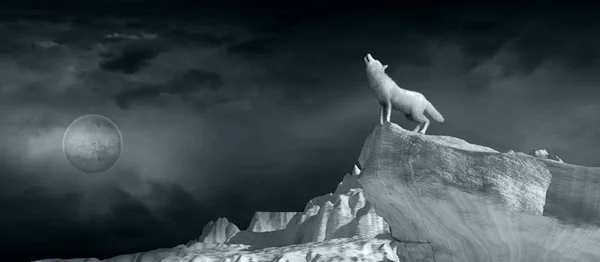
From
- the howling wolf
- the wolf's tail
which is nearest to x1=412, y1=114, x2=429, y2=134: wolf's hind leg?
the howling wolf

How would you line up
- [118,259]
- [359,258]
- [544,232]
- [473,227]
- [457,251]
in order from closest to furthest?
[544,232] → [473,227] → [457,251] → [359,258] → [118,259]

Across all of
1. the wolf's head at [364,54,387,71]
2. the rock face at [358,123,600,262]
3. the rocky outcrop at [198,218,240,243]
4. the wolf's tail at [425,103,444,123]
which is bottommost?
the rock face at [358,123,600,262]

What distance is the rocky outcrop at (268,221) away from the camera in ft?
482

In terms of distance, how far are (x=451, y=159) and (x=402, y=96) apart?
406cm

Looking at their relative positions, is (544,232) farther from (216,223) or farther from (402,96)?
(216,223)

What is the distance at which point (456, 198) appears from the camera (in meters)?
14.1

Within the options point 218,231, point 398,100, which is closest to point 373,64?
point 398,100

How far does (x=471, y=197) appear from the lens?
45.2 feet

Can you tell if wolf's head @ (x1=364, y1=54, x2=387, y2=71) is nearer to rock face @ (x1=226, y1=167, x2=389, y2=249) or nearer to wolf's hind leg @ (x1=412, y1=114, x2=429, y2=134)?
wolf's hind leg @ (x1=412, y1=114, x2=429, y2=134)

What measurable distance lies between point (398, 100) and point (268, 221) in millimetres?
134556

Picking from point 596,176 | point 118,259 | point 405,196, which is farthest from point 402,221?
point 118,259

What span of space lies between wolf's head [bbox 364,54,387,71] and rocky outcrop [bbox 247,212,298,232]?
129938 mm

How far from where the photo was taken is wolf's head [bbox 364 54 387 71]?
18328 mm

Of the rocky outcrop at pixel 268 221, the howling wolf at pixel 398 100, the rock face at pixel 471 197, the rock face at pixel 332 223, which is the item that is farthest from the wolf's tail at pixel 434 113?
the rocky outcrop at pixel 268 221
